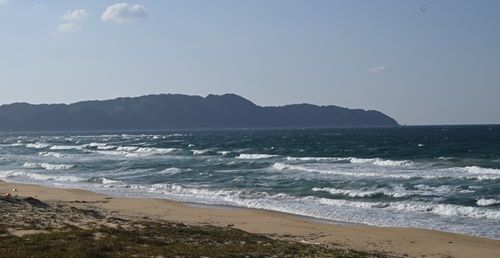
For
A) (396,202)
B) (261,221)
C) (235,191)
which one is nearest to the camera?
(261,221)

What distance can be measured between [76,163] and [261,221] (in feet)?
113

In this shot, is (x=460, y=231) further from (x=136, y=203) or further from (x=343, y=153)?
(x=343, y=153)

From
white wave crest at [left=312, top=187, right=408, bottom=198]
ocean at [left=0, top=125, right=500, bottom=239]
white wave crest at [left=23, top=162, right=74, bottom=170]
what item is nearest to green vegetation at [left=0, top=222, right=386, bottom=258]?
ocean at [left=0, top=125, right=500, bottom=239]

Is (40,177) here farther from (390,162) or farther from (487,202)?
(487,202)

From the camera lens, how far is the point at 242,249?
12.3 metres

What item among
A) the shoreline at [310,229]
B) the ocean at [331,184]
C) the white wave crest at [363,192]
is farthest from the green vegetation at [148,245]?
the white wave crest at [363,192]

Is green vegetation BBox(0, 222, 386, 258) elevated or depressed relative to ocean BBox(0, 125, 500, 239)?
elevated

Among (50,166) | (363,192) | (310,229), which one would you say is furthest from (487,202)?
(50,166)

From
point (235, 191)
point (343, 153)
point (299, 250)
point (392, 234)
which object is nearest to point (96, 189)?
point (235, 191)

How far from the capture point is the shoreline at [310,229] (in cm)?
1485

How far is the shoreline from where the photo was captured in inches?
585

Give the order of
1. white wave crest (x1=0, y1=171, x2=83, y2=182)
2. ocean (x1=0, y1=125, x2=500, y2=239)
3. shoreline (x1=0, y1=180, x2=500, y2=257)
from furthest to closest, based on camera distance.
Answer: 1. white wave crest (x1=0, y1=171, x2=83, y2=182)
2. ocean (x1=0, y1=125, x2=500, y2=239)
3. shoreline (x1=0, y1=180, x2=500, y2=257)

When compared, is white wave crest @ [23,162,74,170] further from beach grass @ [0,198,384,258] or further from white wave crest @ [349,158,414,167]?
beach grass @ [0,198,384,258]

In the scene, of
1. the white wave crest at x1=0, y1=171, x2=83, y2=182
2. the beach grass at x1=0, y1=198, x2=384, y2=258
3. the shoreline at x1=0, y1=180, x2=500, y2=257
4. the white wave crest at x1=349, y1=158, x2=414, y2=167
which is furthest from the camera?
the white wave crest at x1=349, y1=158, x2=414, y2=167
